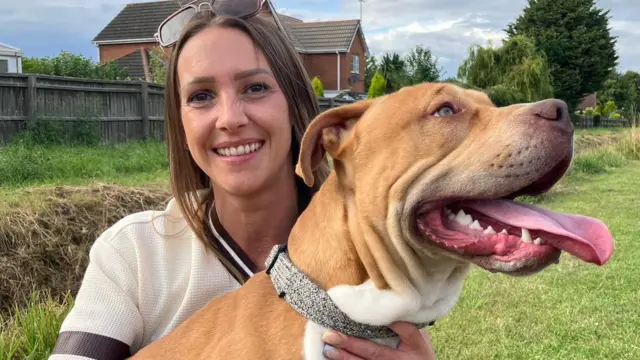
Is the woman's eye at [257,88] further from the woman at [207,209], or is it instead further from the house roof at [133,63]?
the house roof at [133,63]

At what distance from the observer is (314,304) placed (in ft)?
7.72

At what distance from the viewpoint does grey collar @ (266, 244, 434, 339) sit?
2.35 m

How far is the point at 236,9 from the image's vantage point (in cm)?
333

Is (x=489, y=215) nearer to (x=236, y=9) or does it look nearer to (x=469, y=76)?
(x=236, y=9)

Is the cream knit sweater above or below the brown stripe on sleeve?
above

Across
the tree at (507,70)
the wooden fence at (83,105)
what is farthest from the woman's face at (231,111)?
the tree at (507,70)

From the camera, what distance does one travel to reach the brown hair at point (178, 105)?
3.23 m

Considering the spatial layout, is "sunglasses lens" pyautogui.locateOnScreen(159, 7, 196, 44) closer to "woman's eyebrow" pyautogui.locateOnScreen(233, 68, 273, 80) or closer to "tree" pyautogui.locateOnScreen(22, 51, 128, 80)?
"woman's eyebrow" pyautogui.locateOnScreen(233, 68, 273, 80)

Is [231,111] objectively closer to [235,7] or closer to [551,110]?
[235,7]

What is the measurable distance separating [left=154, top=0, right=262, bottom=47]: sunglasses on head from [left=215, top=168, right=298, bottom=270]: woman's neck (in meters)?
0.82

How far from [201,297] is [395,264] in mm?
1071

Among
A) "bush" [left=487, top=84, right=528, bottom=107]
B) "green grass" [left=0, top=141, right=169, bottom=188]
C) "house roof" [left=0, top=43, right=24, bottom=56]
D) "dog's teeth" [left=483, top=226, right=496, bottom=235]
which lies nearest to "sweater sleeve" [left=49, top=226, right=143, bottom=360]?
"dog's teeth" [left=483, top=226, right=496, bottom=235]

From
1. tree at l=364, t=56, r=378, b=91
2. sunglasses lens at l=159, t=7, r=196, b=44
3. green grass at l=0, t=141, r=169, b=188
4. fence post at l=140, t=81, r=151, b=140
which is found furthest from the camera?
tree at l=364, t=56, r=378, b=91

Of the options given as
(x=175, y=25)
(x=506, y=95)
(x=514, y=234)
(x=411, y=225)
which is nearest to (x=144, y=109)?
(x=175, y=25)
